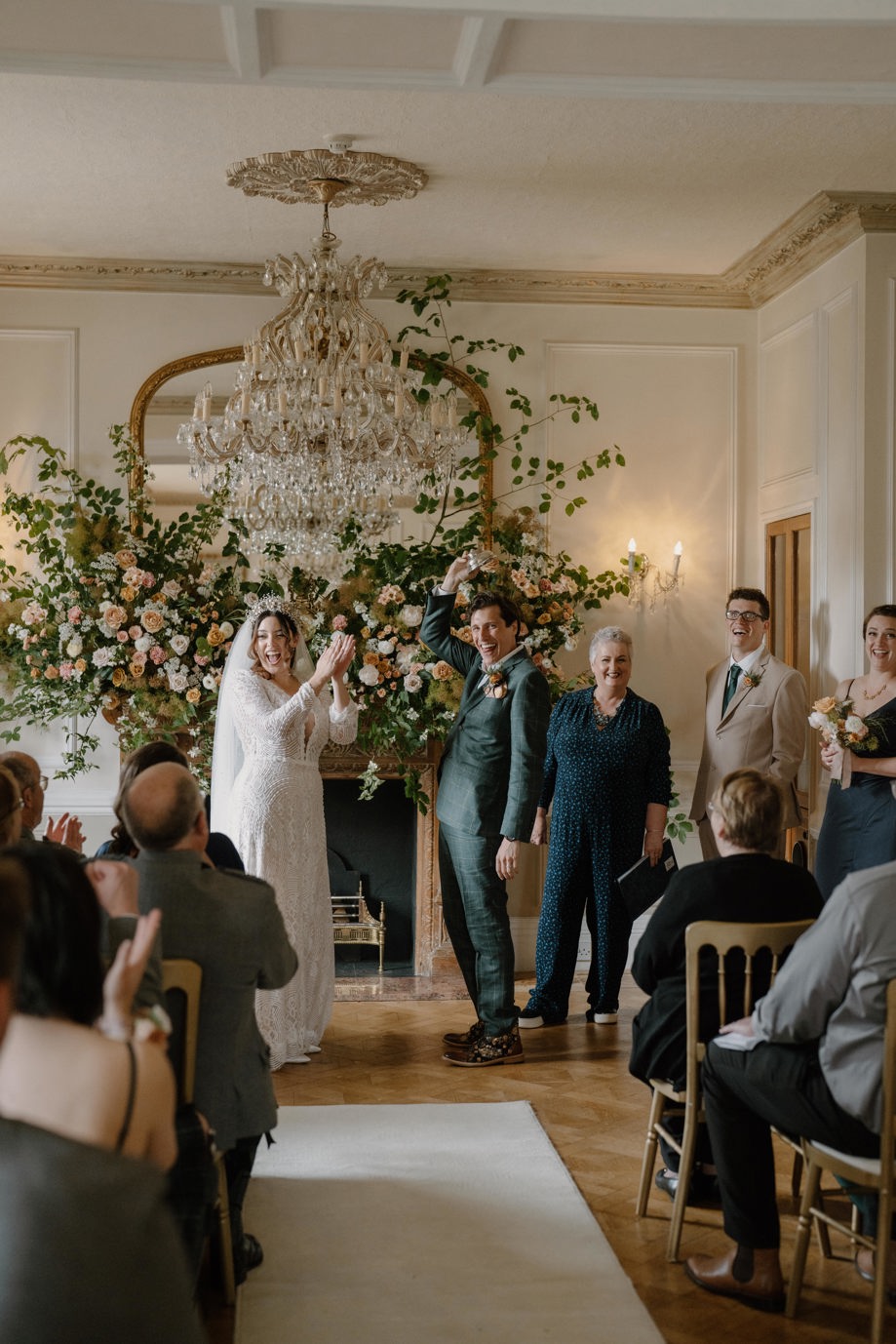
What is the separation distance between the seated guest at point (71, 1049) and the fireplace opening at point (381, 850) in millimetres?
5057

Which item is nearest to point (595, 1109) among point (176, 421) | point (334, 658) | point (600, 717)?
point (600, 717)

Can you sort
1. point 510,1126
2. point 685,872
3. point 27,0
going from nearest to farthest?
point 685,872, point 27,0, point 510,1126

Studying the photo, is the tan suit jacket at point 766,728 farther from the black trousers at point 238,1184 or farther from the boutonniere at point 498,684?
the black trousers at point 238,1184

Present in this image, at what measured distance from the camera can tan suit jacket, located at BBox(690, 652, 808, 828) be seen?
562 centimetres

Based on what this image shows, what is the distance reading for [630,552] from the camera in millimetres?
6656

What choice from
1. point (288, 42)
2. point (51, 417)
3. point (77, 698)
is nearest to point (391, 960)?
point (77, 698)

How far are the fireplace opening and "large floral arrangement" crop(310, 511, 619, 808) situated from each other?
200mm

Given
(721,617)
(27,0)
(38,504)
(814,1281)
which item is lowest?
(814,1281)

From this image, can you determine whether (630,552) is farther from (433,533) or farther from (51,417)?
(51,417)

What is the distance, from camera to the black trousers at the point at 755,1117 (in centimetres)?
280

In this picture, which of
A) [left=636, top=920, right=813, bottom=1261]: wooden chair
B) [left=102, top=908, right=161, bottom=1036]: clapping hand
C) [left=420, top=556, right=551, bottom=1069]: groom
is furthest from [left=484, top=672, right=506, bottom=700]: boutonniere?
[left=102, top=908, right=161, bottom=1036]: clapping hand

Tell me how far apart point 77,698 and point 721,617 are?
329 cm

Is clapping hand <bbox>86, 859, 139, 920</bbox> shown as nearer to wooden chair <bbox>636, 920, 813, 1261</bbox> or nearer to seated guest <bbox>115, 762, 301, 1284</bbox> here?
seated guest <bbox>115, 762, 301, 1284</bbox>

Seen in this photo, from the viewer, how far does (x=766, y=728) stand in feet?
18.6
